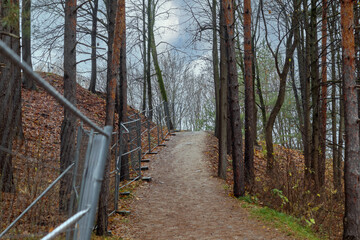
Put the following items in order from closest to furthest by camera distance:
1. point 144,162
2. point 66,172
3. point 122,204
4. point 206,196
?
point 66,172 < point 122,204 < point 206,196 < point 144,162

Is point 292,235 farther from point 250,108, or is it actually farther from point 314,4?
point 314,4

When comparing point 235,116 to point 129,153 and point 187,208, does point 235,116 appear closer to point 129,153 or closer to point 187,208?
point 187,208

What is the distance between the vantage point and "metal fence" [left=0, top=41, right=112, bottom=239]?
219 centimetres

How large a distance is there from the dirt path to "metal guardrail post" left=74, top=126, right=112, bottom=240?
498 centimetres

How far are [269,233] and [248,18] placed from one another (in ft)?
23.4

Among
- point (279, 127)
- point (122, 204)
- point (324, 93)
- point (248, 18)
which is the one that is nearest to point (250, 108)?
point (248, 18)

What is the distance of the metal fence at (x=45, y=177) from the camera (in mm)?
2193

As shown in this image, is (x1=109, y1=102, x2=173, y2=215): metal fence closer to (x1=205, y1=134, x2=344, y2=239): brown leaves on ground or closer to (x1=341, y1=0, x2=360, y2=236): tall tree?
(x1=205, y1=134, x2=344, y2=239): brown leaves on ground

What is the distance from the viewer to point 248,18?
11586 millimetres

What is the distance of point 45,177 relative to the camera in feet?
10.7

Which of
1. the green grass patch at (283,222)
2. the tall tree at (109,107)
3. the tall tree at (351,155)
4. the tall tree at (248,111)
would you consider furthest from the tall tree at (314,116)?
the tall tree at (109,107)

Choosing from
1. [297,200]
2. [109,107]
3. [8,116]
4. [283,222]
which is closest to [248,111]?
[297,200]

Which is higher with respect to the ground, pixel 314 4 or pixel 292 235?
pixel 314 4

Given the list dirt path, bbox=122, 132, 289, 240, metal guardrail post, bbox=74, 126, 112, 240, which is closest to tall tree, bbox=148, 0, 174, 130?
dirt path, bbox=122, 132, 289, 240
